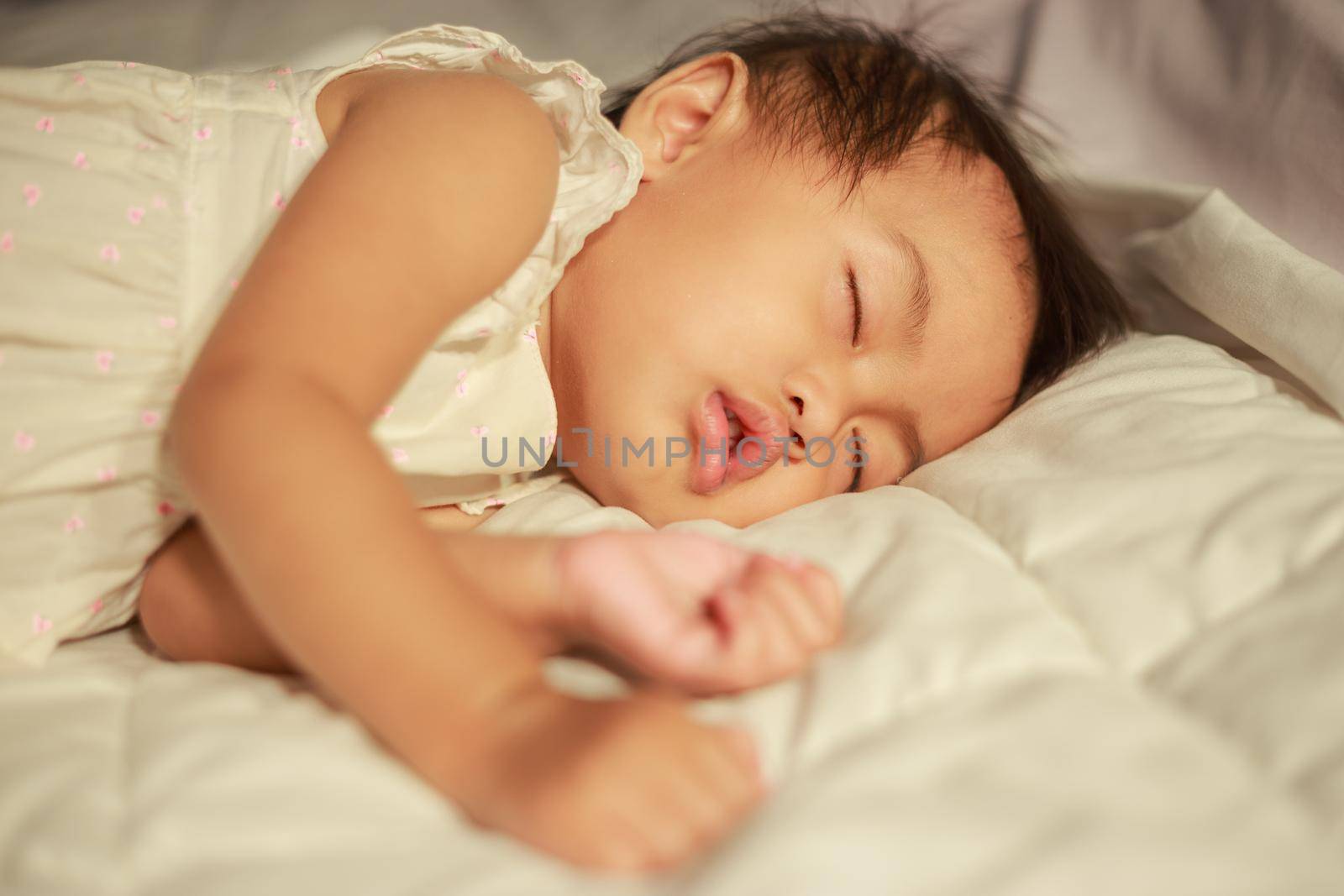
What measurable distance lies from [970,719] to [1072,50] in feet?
4.32

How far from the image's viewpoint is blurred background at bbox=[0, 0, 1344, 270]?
1.33m

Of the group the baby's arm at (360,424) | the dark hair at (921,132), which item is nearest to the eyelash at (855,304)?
the dark hair at (921,132)

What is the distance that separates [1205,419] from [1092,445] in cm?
10

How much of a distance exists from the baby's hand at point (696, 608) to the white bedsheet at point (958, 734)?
0.02 meters

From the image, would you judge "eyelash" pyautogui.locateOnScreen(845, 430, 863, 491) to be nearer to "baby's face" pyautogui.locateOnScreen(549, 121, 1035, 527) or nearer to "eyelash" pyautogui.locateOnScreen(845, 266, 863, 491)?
"baby's face" pyautogui.locateOnScreen(549, 121, 1035, 527)

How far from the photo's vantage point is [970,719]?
0.59 m

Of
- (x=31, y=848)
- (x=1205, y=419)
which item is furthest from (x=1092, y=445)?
(x=31, y=848)

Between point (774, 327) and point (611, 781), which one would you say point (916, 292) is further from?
point (611, 781)

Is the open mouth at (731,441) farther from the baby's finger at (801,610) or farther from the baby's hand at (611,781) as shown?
the baby's hand at (611,781)

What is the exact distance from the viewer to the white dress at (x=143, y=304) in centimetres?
86

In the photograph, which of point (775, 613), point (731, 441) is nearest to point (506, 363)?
point (731, 441)

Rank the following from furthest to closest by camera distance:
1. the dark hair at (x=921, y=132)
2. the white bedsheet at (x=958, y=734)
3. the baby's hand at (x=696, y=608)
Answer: the dark hair at (x=921, y=132), the baby's hand at (x=696, y=608), the white bedsheet at (x=958, y=734)

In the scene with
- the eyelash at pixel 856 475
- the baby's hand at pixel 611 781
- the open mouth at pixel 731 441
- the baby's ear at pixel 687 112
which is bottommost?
the eyelash at pixel 856 475

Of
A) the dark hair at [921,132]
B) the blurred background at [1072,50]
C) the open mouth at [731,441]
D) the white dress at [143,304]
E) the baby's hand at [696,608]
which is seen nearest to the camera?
the baby's hand at [696,608]
